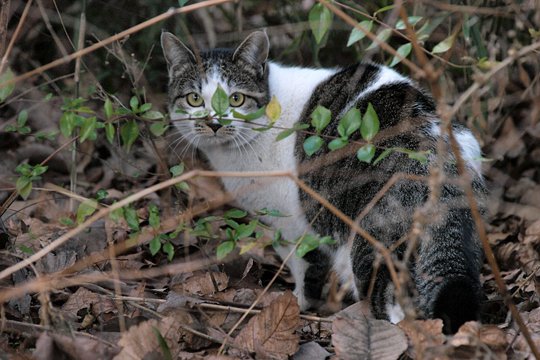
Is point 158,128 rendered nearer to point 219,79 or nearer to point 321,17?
point 321,17

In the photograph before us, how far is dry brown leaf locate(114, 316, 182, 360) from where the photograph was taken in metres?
2.12

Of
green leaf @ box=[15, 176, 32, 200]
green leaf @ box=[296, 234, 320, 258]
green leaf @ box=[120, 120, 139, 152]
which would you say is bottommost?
green leaf @ box=[296, 234, 320, 258]

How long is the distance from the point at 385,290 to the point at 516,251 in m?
1.29

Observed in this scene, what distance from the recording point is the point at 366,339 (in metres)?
2.24

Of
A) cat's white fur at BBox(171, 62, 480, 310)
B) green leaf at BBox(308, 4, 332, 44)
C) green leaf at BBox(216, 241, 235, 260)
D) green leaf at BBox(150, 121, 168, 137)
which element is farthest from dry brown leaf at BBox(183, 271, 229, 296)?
green leaf at BBox(308, 4, 332, 44)

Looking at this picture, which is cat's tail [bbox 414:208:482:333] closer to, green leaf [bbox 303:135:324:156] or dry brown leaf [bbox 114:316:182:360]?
green leaf [bbox 303:135:324:156]

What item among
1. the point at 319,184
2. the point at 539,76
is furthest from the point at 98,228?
the point at 539,76

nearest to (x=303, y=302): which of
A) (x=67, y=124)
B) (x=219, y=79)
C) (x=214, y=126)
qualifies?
(x=214, y=126)

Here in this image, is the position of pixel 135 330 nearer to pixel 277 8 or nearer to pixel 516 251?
pixel 516 251

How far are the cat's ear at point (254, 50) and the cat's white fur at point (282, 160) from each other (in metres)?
0.15

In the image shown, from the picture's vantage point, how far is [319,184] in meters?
3.20

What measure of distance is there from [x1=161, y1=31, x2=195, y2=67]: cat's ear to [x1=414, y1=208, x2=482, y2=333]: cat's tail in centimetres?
168

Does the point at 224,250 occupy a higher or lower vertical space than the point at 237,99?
lower

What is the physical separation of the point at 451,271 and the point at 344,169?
30.4 inches
